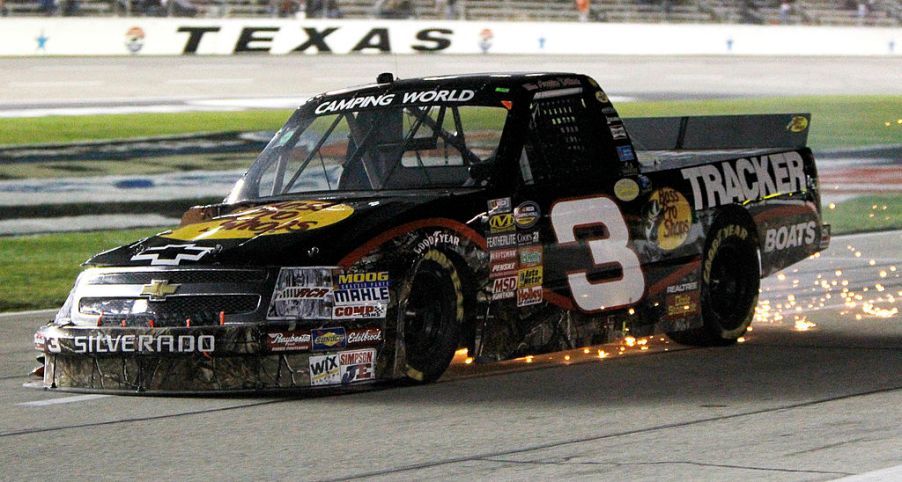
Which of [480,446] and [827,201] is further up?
[480,446]

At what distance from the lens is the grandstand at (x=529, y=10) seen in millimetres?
30672

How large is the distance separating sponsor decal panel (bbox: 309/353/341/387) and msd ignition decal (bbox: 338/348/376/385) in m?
0.03

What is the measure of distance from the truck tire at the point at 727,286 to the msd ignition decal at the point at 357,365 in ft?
8.56

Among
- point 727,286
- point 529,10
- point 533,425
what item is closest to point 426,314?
point 533,425

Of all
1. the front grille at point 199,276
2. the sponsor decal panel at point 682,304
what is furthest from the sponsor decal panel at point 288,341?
the sponsor decal panel at point 682,304

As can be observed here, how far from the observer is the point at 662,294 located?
350 inches

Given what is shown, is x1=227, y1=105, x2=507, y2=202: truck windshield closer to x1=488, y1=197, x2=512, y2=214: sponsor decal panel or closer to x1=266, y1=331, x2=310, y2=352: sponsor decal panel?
x1=488, y1=197, x2=512, y2=214: sponsor decal panel

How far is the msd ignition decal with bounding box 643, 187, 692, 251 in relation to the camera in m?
8.83

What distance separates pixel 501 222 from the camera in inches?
310

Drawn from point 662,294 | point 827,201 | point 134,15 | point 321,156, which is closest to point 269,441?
point 321,156

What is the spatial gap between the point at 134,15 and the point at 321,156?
23395 mm

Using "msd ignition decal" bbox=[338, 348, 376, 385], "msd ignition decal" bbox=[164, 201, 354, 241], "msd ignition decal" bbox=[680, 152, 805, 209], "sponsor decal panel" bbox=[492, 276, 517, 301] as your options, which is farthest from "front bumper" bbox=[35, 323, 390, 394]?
"msd ignition decal" bbox=[680, 152, 805, 209]

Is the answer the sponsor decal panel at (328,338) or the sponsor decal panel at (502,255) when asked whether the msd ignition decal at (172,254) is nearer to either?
the sponsor decal panel at (328,338)

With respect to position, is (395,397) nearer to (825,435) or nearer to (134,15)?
(825,435)
